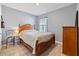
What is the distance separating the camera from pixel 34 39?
1908 millimetres

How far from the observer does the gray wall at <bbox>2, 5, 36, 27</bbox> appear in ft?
4.80

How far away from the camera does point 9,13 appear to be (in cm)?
149

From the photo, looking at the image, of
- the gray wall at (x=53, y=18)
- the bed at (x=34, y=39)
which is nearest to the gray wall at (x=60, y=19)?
the gray wall at (x=53, y=18)

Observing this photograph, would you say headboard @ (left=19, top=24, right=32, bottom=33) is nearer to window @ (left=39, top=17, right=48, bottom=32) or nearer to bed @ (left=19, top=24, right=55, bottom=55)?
bed @ (left=19, top=24, right=55, bottom=55)

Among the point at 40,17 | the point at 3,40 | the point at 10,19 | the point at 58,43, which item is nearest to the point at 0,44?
the point at 3,40

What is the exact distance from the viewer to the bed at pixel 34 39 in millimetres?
1653

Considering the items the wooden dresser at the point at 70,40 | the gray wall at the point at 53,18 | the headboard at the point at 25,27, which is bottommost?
the wooden dresser at the point at 70,40

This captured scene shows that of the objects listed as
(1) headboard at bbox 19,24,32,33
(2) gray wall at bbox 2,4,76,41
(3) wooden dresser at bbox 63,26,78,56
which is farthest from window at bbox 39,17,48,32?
(3) wooden dresser at bbox 63,26,78,56

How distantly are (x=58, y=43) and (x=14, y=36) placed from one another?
0.83m

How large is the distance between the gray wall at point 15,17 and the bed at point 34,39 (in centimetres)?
10

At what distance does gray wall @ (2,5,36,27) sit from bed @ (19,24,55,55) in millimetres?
98

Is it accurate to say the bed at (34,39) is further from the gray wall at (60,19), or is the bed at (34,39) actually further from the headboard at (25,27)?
the gray wall at (60,19)

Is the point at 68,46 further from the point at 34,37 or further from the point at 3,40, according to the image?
the point at 3,40

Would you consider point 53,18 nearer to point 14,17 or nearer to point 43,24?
point 43,24
